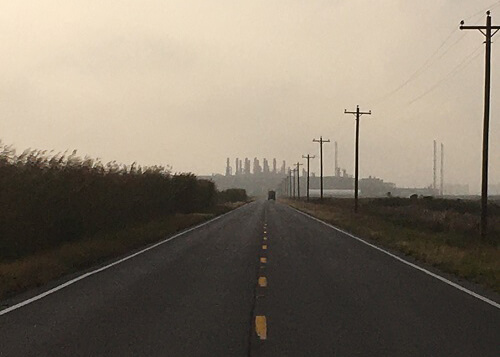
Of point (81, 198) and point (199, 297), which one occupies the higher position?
point (81, 198)

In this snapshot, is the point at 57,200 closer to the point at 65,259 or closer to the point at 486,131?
the point at 65,259

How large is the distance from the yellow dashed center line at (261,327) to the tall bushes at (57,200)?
10.6 m

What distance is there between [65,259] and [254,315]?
885cm

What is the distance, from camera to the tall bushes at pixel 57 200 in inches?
730

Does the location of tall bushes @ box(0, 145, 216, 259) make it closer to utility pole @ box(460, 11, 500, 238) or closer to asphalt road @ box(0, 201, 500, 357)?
asphalt road @ box(0, 201, 500, 357)

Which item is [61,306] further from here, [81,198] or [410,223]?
[410,223]

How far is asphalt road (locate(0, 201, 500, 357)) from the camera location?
25.7ft

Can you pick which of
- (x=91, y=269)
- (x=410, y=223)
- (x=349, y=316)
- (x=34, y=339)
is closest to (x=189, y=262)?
(x=91, y=269)

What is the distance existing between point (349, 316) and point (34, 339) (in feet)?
15.1

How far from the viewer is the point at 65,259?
17250 millimetres

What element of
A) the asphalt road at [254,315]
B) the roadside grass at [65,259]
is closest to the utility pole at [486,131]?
the asphalt road at [254,315]

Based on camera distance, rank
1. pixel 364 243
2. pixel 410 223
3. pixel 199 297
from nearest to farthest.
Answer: pixel 199 297 → pixel 364 243 → pixel 410 223

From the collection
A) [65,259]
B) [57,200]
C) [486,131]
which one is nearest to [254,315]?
[65,259]

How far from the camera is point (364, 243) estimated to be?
82.5ft
